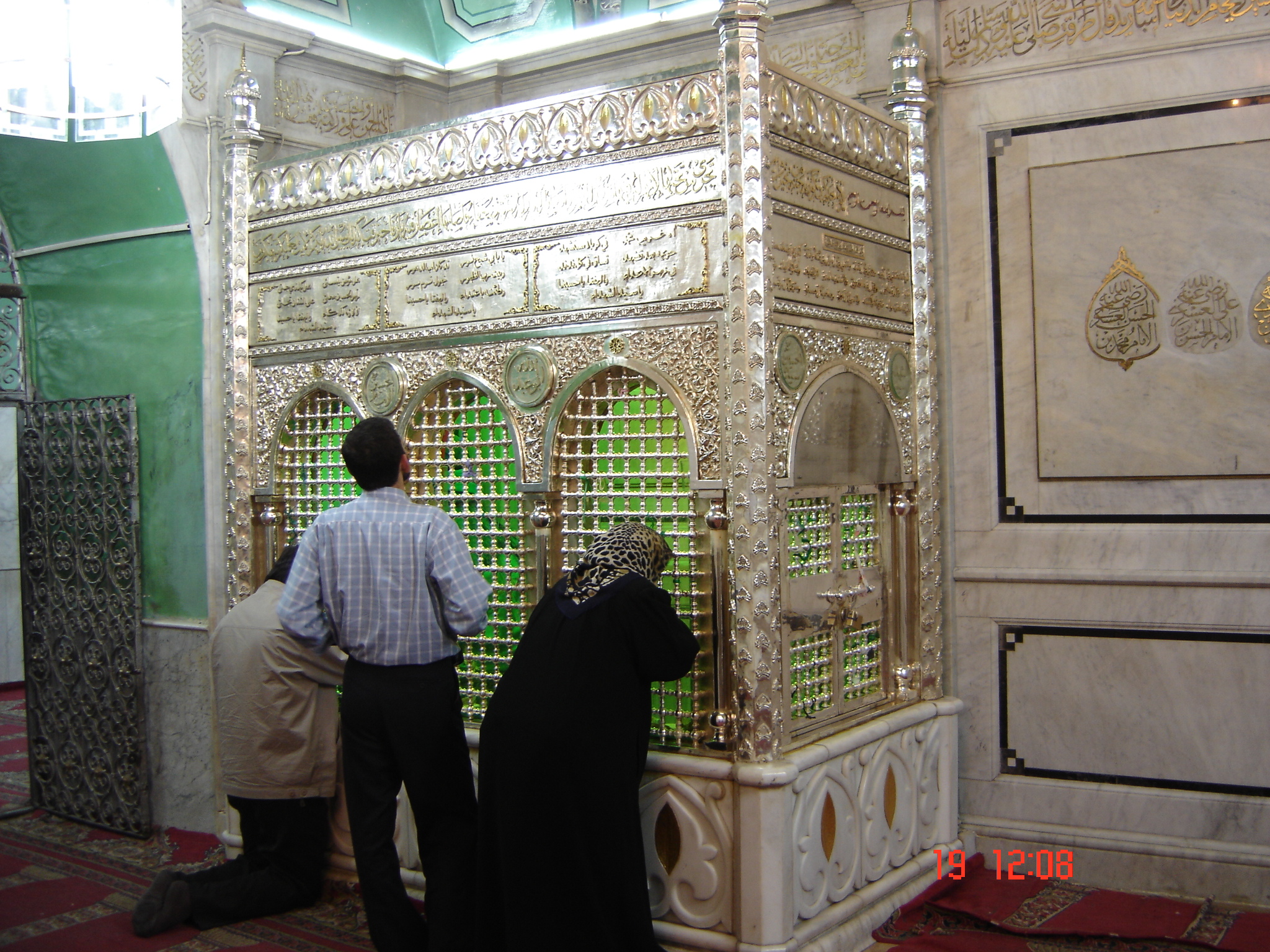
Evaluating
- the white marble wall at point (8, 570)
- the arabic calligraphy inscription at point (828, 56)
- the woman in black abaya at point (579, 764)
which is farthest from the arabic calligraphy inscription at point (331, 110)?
the white marble wall at point (8, 570)

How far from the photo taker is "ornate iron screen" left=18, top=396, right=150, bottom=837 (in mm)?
3938

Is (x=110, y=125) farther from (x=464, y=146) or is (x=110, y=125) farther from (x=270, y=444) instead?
(x=270, y=444)

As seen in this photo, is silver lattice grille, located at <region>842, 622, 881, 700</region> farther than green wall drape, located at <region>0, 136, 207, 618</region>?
No

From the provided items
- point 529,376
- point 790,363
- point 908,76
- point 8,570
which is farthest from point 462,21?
point 8,570

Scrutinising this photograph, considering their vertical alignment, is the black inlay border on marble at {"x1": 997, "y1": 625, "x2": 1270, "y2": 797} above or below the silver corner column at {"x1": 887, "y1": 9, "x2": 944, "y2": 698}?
below

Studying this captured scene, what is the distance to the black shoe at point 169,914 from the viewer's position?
292cm

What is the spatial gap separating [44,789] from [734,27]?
364 cm

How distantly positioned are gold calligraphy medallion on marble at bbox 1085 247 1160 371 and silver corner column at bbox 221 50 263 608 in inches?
103

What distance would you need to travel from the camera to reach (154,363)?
396 centimetres

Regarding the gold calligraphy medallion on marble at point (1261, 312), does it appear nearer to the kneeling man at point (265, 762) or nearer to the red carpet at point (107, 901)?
the kneeling man at point (265, 762)

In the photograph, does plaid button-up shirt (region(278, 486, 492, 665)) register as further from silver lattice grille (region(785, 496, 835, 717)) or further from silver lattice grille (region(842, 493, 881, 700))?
silver lattice grille (region(842, 493, 881, 700))

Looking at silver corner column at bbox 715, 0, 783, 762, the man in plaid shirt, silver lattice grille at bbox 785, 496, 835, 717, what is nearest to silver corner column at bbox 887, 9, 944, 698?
silver lattice grille at bbox 785, 496, 835, 717

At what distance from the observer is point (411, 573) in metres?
2.61

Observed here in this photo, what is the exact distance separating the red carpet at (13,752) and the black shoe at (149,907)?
1.56 meters
